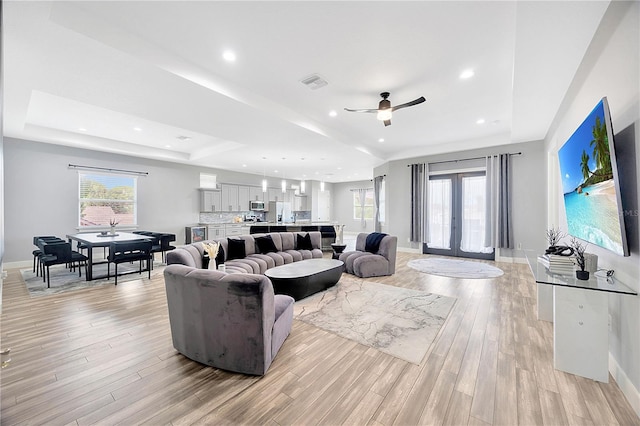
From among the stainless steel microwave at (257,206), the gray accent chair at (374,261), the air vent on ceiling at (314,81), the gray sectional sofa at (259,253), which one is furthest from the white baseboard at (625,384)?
the stainless steel microwave at (257,206)

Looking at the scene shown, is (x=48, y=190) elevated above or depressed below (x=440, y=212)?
above

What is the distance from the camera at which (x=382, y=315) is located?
3342 mm

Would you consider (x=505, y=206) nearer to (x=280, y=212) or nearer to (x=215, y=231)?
(x=280, y=212)

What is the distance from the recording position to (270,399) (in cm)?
190

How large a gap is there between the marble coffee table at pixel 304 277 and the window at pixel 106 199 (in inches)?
231

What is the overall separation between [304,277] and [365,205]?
10.2 m

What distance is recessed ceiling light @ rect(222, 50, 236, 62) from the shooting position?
3068mm

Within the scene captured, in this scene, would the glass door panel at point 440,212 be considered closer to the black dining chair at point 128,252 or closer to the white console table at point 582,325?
the white console table at point 582,325

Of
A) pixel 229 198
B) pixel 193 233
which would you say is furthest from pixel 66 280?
pixel 229 198

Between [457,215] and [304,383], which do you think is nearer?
[304,383]

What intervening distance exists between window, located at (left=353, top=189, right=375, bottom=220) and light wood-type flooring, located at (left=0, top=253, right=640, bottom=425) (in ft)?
33.8

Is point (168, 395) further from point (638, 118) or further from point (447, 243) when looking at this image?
point (447, 243)

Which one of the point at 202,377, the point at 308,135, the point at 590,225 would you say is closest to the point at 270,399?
the point at 202,377

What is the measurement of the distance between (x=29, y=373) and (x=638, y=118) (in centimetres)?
501
